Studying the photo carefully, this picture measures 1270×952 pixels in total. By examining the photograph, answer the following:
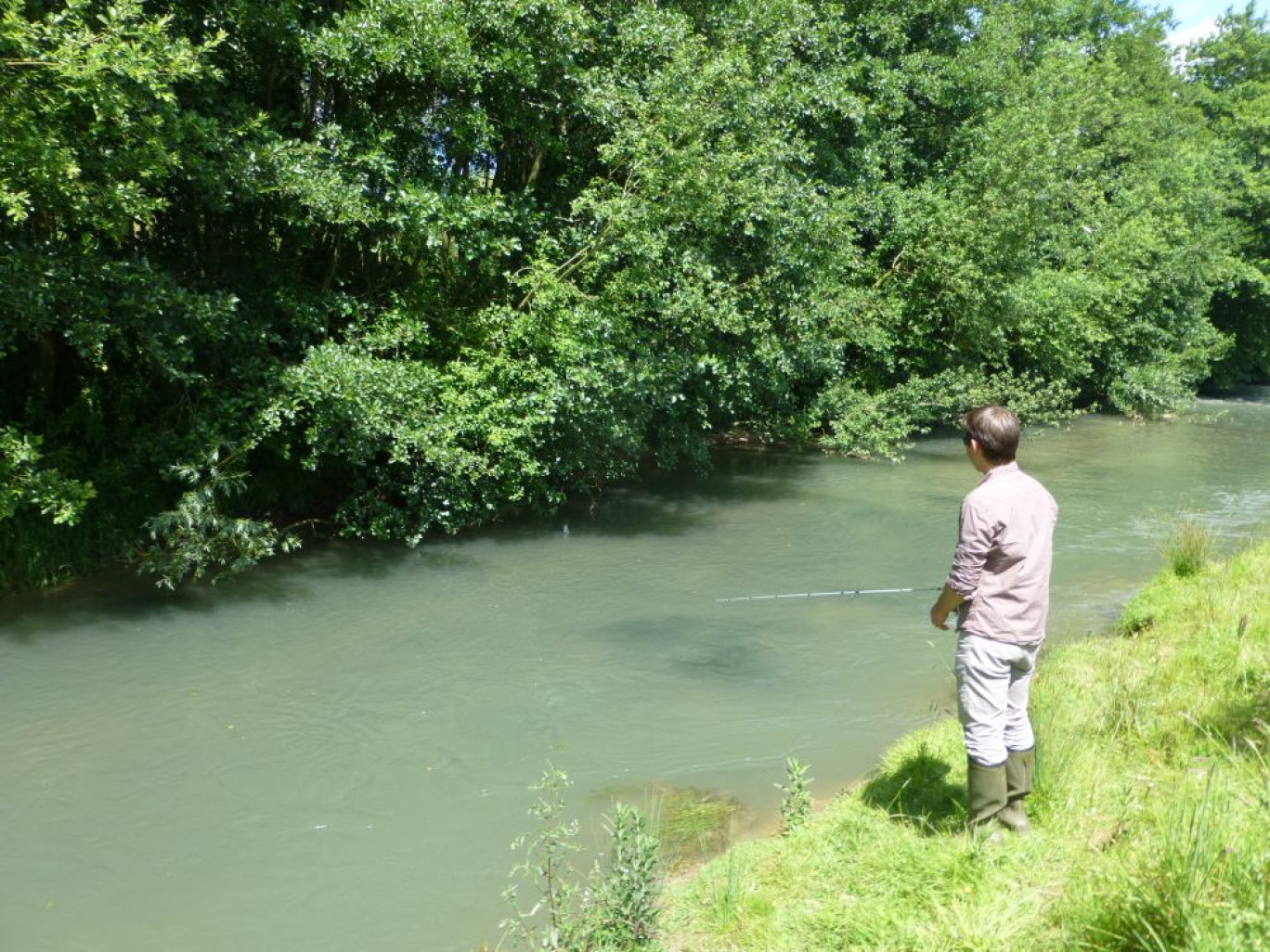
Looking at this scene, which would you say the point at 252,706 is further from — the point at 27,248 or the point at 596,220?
the point at 596,220

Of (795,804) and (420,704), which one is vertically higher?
(795,804)

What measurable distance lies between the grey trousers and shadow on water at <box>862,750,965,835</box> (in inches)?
19.6

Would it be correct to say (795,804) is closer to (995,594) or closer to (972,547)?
(995,594)

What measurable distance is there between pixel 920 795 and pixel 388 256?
984cm

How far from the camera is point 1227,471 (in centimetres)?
2022

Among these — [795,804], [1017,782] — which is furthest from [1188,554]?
[1017,782]

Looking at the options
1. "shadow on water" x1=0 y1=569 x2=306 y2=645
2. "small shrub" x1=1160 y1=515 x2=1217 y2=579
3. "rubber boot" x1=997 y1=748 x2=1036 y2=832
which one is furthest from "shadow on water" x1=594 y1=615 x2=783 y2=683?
"rubber boot" x1=997 y1=748 x2=1036 y2=832

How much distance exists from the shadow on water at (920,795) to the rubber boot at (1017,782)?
0.28 metres

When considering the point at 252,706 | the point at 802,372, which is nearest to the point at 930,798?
the point at 252,706

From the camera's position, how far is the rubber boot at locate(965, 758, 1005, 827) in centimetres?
443

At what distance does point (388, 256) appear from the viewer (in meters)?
13.0

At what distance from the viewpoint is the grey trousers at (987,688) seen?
438 cm

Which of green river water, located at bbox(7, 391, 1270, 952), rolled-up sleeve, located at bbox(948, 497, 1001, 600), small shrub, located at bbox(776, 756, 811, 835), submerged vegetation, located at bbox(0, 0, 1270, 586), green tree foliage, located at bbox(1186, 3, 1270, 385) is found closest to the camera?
rolled-up sleeve, located at bbox(948, 497, 1001, 600)

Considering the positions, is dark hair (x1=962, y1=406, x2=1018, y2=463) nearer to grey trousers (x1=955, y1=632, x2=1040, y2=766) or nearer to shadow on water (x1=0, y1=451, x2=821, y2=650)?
grey trousers (x1=955, y1=632, x2=1040, y2=766)
